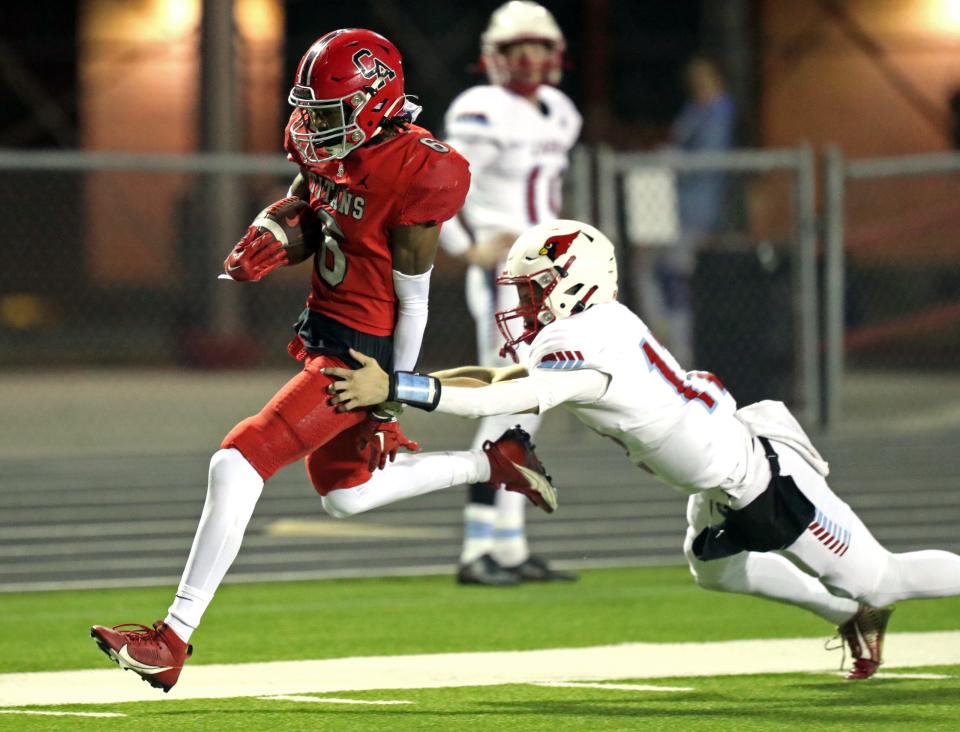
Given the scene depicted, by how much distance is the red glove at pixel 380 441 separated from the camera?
5473 mm

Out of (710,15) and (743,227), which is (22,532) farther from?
(710,15)

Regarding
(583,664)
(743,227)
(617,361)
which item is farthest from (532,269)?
(743,227)

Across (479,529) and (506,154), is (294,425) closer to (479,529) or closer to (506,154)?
(479,529)

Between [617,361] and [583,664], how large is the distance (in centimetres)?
128

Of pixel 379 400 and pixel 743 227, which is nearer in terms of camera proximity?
pixel 379 400

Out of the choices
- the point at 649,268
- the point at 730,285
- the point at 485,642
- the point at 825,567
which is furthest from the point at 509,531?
the point at 649,268

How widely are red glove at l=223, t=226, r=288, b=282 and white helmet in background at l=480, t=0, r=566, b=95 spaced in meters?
2.69

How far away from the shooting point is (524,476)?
5.59 meters

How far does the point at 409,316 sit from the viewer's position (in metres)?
5.55

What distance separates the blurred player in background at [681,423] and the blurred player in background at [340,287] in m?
0.29

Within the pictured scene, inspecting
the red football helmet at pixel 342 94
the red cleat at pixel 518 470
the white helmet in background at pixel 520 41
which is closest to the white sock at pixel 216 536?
the red cleat at pixel 518 470

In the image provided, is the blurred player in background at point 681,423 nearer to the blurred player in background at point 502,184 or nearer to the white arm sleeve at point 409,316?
the white arm sleeve at point 409,316

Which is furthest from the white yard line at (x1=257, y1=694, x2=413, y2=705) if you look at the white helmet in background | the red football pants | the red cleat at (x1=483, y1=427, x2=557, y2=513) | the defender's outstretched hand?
the white helmet in background

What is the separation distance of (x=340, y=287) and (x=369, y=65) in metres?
0.64
